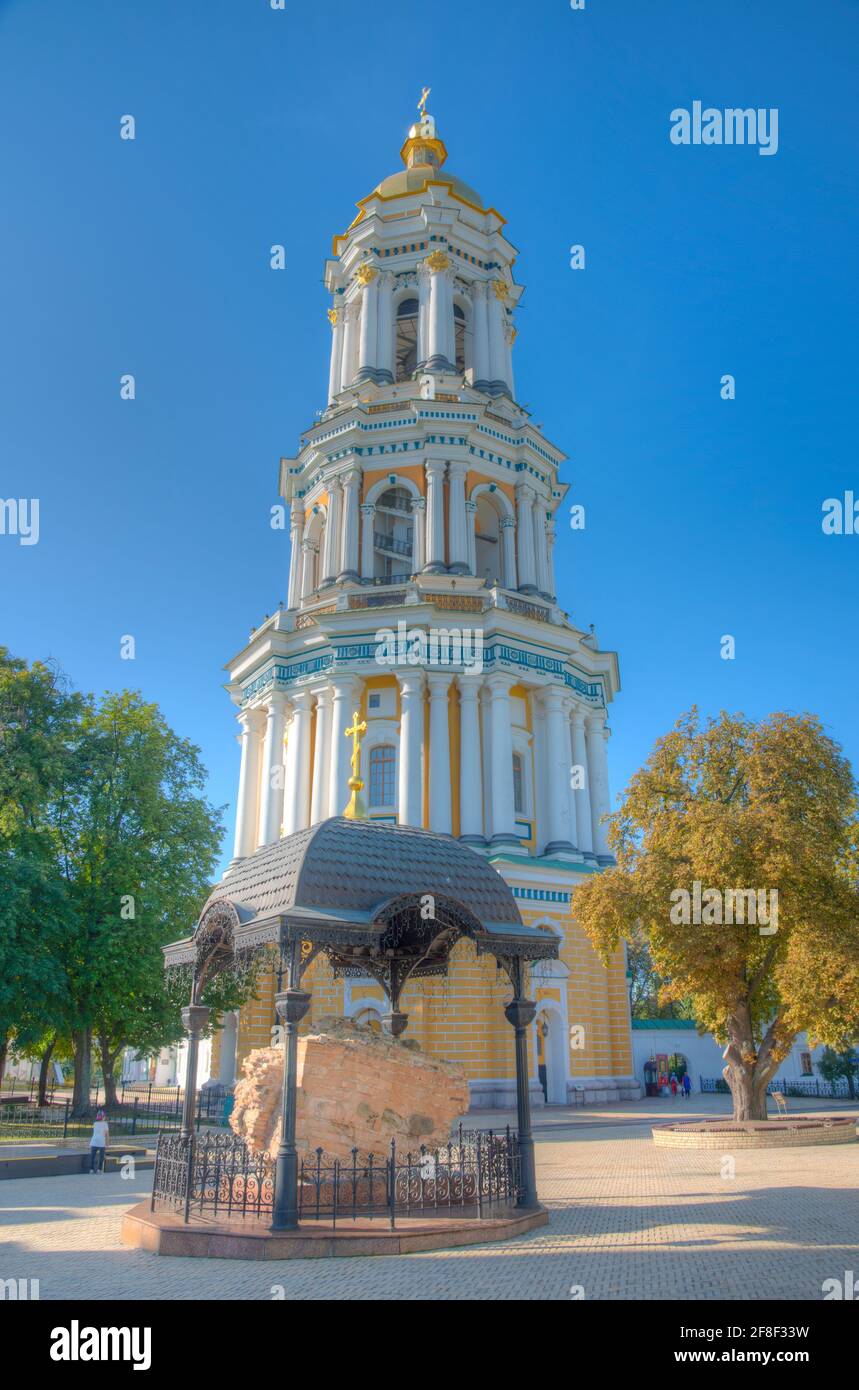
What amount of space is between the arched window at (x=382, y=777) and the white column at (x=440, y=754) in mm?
1666

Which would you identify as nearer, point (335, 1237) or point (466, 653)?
point (335, 1237)

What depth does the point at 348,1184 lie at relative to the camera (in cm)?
1220

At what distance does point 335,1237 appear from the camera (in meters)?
10.4

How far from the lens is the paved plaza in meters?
8.89

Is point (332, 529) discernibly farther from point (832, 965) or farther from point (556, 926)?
point (832, 965)

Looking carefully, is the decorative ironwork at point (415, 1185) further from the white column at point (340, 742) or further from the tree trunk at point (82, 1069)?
the white column at point (340, 742)

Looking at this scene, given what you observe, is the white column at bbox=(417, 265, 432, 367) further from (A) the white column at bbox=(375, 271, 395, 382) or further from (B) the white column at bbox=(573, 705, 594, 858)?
(B) the white column at bbox=(573, 705, 594, 858)

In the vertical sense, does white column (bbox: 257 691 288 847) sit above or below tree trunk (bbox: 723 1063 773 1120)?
above

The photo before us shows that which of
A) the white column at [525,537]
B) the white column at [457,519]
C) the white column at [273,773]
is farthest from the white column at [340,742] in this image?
the white column at [525,537]

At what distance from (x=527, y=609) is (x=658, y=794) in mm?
15164

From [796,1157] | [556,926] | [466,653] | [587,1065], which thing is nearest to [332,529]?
[466,653]

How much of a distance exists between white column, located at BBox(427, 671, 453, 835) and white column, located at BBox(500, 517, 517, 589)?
6860 mm

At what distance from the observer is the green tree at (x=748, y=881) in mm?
20953

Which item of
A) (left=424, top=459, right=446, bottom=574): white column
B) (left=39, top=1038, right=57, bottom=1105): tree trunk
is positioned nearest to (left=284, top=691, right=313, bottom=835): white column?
(left=424, top=459, right=446, bottom=574): white column
